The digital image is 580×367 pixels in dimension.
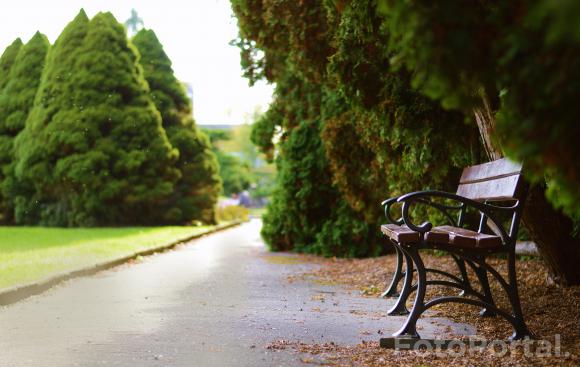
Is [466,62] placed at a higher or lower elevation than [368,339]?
higher

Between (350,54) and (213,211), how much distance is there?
71.7ft

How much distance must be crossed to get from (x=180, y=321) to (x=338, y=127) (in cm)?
591

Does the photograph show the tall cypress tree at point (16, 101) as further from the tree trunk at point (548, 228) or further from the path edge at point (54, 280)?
the tree trunk at point (548, 228)

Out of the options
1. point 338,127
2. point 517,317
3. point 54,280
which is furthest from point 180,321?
point 338,127

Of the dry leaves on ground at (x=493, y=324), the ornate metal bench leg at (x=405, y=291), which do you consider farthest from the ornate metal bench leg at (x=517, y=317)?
the ornate metal bench leg at (x=405, y=291)

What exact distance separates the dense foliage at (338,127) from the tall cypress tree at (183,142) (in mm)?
12408

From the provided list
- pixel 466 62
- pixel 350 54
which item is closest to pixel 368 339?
pixel 466 62

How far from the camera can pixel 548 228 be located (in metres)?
6.27

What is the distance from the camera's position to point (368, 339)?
4.89m

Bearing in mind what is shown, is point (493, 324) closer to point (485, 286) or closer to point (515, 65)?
point (485, 286)

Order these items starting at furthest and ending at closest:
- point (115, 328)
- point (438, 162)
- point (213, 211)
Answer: point (213, 211)
point (438, 162)
point (115, 328)

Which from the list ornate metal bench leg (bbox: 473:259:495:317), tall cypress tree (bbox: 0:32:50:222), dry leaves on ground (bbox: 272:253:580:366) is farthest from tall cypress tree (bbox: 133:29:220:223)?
ornate metal bench leg (bbox: 473:259:495:317)

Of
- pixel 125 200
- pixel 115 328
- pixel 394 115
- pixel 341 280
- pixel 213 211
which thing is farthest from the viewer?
pixel 213 211

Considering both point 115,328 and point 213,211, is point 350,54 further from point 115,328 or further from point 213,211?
point 213,211
